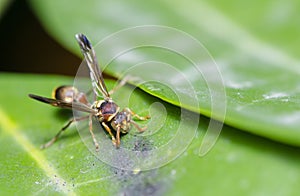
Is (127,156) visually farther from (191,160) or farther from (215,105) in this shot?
(215,105)

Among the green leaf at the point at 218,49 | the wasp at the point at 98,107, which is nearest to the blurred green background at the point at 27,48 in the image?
the green leaf at the point at 218,49

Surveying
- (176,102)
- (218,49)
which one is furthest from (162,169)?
(218,49)

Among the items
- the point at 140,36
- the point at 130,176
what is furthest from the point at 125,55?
the point at 130,176

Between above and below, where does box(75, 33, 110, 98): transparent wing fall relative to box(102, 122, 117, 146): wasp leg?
above

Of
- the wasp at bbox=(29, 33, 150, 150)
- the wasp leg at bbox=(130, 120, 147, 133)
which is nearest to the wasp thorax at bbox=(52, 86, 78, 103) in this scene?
the wasp at bbox=(29, 33, 150, 150)

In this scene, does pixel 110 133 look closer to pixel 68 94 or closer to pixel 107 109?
pixel 107 109

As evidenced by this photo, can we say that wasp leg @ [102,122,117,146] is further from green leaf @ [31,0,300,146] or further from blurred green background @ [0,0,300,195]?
green leaf @ [31,0,300,146]
